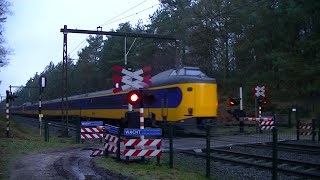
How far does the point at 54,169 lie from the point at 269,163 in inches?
252

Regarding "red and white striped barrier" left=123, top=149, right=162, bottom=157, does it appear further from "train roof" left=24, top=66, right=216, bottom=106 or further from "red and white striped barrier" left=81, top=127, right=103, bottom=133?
"train roof" left=24, top=66, right=216, bottom=106

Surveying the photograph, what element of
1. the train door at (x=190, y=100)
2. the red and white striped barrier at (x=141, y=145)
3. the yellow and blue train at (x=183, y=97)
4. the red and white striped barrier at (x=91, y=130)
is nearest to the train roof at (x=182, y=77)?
→ the yellow and blue train at (x=183, y=97)

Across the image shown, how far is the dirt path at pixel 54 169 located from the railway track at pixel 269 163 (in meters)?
3.99

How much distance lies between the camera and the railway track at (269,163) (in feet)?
36.1

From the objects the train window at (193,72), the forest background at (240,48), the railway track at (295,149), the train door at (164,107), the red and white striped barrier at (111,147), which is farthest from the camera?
the forest background at (240,48)

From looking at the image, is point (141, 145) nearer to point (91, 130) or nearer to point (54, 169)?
point (54, 169)

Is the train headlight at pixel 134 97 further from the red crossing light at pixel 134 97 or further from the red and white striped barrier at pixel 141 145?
the red and white striped barrier at pixel 141 145

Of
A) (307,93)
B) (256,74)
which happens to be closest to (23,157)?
(307,93)

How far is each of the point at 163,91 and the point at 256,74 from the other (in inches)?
818

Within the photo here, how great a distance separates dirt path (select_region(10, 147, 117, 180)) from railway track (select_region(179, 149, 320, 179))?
3.99 meters

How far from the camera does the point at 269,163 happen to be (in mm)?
13562

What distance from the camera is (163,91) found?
2500 cm

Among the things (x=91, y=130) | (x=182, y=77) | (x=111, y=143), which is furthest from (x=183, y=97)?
Answer: (x=111, y=143)

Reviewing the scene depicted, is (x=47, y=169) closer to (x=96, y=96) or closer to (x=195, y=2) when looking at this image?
(x=96, y=96)
